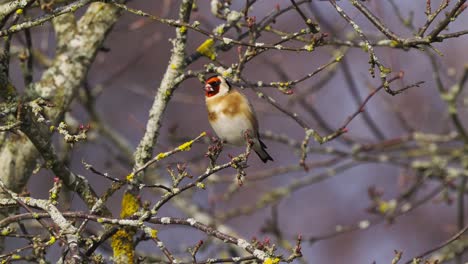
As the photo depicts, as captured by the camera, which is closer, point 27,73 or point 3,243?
point 3,243

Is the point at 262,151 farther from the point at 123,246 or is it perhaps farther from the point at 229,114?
the point at 123,246

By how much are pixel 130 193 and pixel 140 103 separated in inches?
328

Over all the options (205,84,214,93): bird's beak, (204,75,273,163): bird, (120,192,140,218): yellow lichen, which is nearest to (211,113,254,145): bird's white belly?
(204,75,273,163): bird

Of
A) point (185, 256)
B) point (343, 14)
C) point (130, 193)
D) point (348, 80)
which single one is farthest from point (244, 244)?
point (185, 256)

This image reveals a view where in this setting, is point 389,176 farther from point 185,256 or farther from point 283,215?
point 185,256

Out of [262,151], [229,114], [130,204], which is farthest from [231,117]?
[130,204]

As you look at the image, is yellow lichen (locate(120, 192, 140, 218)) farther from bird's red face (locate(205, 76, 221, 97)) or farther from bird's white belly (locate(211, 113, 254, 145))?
bird's red face (locate(205, 76, 221, 97))

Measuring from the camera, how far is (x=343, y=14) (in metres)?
3.72

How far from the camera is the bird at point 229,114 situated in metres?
5.45

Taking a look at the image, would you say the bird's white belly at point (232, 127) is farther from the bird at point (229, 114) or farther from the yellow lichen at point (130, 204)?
the yellow lichen at point (130, 204)

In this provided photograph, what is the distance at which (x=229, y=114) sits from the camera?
18.0 ft

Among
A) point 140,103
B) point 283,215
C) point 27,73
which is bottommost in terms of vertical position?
point 27,73

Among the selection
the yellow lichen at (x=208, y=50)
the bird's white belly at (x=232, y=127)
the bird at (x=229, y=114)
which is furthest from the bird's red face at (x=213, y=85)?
the yellow lichen at (x=208, y=50)

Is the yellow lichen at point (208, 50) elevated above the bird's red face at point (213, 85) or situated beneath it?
situated beneath
